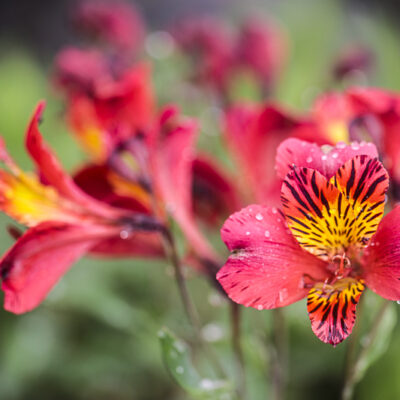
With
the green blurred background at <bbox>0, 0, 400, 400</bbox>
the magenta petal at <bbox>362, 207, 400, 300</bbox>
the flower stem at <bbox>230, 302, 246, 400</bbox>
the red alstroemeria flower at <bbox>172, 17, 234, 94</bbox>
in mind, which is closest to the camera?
the magenta petal at <bbox>362, 207, 400, 300</bbox>

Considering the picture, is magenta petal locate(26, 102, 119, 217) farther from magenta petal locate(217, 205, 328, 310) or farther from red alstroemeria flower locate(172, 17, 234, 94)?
red alstroemeria flower locate(172, 17, 234, 94)

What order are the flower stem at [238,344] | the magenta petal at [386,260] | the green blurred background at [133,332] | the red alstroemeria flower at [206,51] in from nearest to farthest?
the magenta petal at [386,260], the flower stem at [238,344], the green blurred background at [133,332], the red alstroemeria flower at [206,51]

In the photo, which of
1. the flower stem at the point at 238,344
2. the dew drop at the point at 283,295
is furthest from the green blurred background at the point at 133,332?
the dew drop at the point at 283,295

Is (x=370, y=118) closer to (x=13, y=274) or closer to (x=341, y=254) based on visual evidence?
(x=341, y=254)

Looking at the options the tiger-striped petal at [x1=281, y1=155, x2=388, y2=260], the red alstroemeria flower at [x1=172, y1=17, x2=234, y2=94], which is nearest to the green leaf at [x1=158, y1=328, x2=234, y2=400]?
the tiger-striped petal at [x1=281, y1=155, x2=388, y2=260]

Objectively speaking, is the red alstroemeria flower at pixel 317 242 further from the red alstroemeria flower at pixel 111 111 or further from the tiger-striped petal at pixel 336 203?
the red alstroemeria flower at pixel 111 111
